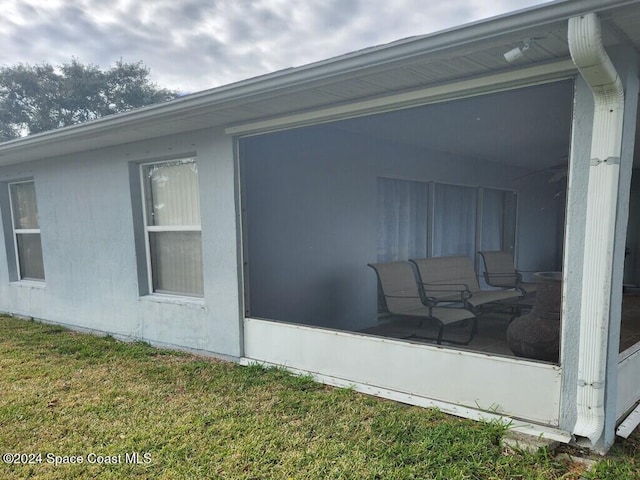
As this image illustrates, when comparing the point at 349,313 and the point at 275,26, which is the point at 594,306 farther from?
the point at 275,26

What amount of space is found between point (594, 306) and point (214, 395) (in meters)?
2.65

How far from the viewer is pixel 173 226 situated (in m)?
4.48

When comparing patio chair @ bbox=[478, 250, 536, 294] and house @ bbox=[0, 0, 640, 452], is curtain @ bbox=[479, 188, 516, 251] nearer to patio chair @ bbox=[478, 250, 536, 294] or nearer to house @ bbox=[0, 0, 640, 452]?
house @ bbox=[0, 0, 640, 452]

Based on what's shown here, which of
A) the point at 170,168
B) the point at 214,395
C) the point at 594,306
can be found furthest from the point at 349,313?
the point at 594,306

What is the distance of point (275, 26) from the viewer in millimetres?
13984

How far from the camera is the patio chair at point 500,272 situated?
6.12 m

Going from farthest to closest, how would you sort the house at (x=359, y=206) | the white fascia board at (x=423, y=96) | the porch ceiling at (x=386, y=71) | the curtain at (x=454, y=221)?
the curtain at (x=454, y=221), the white fascia board at (x=423, y=96), the house at (x=359, y=206), the porch ceiling at (x=386, y=71)

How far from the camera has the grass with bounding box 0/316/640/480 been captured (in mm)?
2180

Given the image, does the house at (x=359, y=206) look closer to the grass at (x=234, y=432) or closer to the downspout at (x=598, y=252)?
the downspout at (x=598, y=252)

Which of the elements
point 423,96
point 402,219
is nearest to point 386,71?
point 423,96

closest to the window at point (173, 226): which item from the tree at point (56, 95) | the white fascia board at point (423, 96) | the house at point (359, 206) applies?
the house at point (359, 206)

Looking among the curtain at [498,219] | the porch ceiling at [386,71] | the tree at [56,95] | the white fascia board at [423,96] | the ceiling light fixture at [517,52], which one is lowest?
the curtain at [498,219]

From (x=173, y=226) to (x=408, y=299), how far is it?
273cm

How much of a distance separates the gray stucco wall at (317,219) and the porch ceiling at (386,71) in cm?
68
